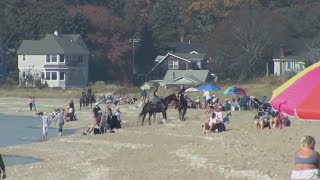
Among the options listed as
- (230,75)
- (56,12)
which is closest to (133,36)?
(56,12)

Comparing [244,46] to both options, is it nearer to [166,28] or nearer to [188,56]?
[188,56]

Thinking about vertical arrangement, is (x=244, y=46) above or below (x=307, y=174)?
above

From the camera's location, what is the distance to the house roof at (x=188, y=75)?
85.9 metres

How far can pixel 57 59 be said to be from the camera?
3430 inches

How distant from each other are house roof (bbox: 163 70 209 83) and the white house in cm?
813

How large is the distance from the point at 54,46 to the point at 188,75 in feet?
42.6

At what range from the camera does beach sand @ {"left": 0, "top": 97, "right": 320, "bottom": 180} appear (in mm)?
19312

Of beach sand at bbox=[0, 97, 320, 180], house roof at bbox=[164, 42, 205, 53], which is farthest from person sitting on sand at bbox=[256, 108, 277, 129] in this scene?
house roof at bbox=[164, 42, 205, 53]

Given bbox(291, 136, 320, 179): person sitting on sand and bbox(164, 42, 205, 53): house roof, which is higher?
bbox(164, 42, 205, 53): house roof

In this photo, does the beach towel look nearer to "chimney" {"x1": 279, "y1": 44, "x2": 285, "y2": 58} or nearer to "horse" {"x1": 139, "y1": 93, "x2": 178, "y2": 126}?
"horse" {"x1": 139, "y1": 93, "x2": 178, "y2": 126}

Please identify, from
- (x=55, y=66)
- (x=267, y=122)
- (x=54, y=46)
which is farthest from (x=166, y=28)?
(x=267, y=122)

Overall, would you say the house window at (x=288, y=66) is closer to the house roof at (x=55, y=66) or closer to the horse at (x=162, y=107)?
the house roof at (x=55, y=66)

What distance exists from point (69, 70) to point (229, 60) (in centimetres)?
1520

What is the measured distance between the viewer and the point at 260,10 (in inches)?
3597
